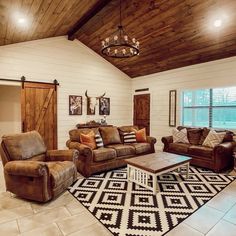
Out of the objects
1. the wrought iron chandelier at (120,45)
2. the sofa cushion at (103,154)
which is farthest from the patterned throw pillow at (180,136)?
the wrought iron chandelier at (120,45)

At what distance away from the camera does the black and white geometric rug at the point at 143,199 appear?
2229 millimetres

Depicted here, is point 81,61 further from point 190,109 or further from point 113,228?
point 113,228

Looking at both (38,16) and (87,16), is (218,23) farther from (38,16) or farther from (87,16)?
(38,16)

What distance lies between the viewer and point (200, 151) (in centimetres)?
439

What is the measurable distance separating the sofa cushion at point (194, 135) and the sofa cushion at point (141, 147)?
3.76 feet

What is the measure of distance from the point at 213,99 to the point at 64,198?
4.67 metres

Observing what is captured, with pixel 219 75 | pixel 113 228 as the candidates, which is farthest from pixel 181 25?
pixel 113 228

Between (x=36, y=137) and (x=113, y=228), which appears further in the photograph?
(x=36, y=137)

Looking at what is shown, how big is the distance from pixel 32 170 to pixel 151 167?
1791 mm

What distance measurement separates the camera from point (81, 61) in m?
6.23

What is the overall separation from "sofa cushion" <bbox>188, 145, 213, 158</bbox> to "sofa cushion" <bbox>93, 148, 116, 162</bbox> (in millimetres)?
1914

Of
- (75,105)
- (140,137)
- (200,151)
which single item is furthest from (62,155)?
(200,151)

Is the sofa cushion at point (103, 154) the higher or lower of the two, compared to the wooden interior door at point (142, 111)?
lower

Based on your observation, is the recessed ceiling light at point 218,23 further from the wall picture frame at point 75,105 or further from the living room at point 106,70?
the wall picture frame at point 75,105
